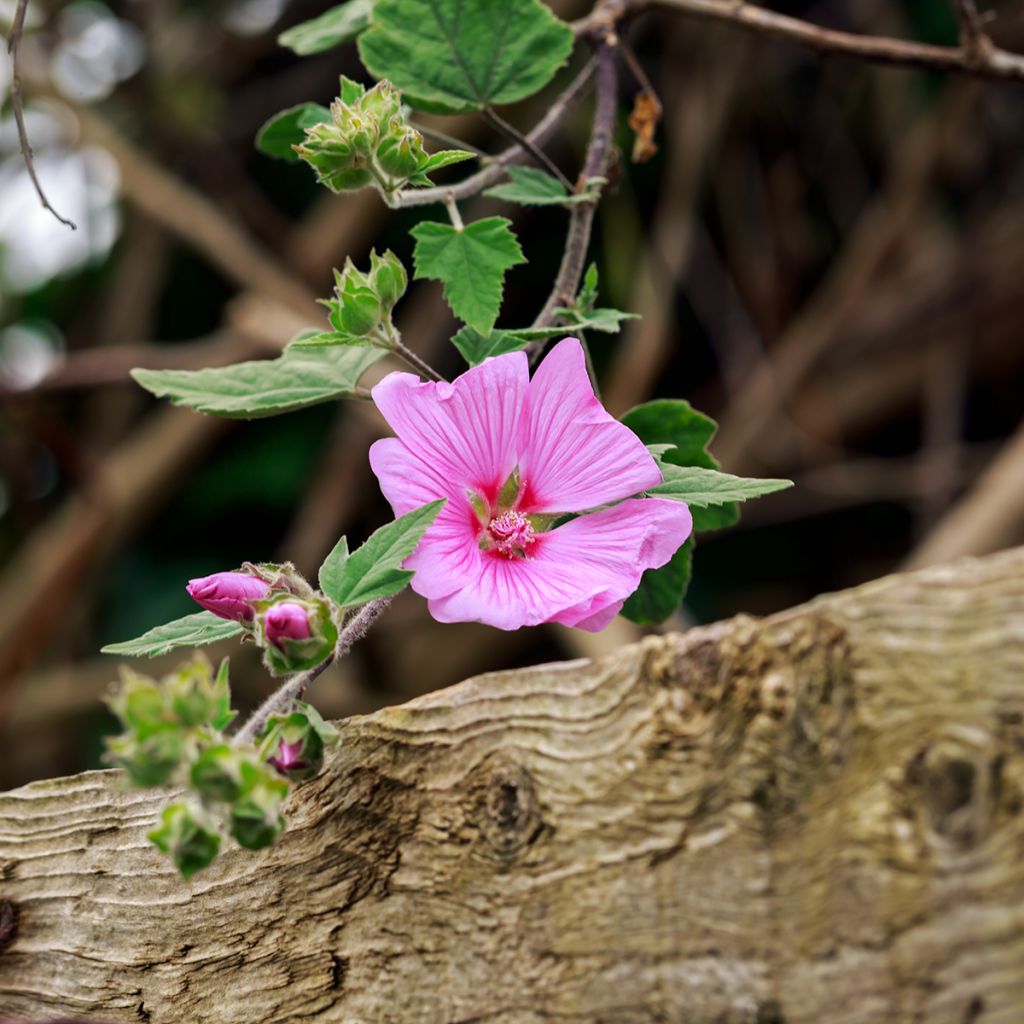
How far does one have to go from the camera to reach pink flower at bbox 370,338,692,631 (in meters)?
0.50

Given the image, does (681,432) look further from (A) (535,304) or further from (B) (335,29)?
(A) (535,304)

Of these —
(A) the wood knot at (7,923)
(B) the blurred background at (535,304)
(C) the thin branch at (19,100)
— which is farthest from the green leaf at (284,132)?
(B) the blurred background at (535,304)

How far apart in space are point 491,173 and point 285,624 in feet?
1.06

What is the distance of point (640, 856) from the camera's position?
1.49 ft

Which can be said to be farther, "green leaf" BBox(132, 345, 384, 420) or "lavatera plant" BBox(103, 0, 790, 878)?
"green leaf" BBox(132, 345, 384, 420)

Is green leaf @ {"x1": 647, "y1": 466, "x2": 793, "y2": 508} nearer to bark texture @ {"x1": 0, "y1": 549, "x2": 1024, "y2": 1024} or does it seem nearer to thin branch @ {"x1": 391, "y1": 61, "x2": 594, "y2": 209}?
bark texture @ {"x1": 0, "y1": 549, "x2": 1024, "y2": 1024}

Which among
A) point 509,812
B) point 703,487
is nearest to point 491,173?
point 703,487

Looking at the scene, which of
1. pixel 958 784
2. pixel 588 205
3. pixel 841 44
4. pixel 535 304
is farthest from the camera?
pixel 535 304

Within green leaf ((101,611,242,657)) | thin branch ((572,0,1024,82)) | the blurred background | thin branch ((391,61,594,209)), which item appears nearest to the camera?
green leaf ((101,611,242,657))

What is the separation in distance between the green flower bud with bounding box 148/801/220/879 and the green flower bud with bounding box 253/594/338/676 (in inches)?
2.8

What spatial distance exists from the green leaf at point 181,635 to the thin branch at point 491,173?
209 millimetres

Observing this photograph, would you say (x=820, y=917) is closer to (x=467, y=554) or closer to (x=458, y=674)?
(x=467, y=554)

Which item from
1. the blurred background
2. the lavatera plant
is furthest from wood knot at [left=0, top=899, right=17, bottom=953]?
the blurred background

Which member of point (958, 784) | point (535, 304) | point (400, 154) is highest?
point (535, 304)
